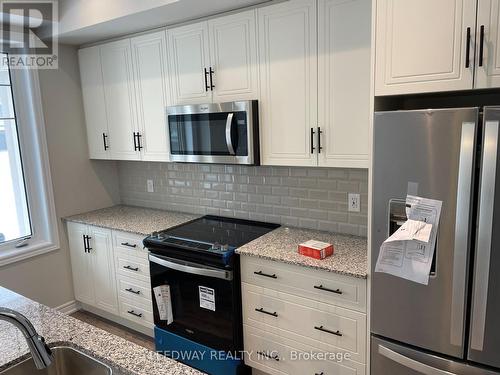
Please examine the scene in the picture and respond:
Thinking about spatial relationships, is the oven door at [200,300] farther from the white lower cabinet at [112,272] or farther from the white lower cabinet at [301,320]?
the white lower cabinet at [112,272]

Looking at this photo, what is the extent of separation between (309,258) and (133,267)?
4.94ft

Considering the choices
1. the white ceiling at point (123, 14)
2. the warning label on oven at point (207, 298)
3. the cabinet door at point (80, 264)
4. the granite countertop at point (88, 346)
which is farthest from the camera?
the cabinet door at point (80, 264)

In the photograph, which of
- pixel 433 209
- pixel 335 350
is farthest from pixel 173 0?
pixel 335 350

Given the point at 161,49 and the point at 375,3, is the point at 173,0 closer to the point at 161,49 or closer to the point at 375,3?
the point at 161,49

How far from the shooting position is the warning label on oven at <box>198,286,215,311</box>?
2.42 metres

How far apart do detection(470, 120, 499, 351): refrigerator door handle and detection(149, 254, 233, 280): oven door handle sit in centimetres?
128

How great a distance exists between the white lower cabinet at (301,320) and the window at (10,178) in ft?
7.04

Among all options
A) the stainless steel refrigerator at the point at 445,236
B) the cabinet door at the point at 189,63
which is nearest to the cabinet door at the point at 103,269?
the cabinet door at the point at 189,63

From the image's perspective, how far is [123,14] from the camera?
2494mm

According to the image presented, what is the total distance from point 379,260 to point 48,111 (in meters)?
2.90

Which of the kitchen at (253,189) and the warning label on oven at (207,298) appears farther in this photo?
the warning label on oven at (207,298)

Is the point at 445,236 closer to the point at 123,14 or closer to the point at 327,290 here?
the point at 327,290

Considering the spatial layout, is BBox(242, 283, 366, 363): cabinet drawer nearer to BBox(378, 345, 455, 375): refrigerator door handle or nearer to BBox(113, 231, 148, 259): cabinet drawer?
BBox(378, 345, 455, 375): refrigerator door handle

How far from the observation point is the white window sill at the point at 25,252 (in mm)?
3082
